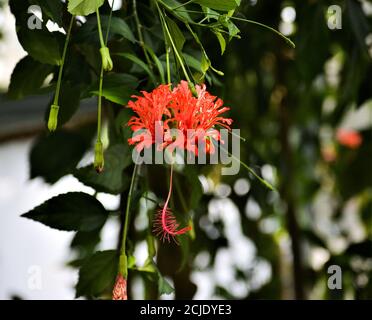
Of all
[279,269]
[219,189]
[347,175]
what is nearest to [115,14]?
[219,189]

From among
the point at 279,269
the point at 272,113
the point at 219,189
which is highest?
the point at 272,113

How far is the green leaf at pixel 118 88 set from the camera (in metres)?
0.38

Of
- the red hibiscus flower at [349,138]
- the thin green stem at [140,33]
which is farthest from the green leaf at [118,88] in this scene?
the red hibiscus flower at [349,138]

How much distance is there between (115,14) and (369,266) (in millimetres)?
570

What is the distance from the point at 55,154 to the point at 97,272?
0.25 metres

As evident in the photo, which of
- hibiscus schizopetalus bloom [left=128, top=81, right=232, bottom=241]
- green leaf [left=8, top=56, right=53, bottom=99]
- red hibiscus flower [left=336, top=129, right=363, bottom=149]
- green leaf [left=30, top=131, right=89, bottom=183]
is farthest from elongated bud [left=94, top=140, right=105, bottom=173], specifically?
red hibiscus flower [left=336, top=129, right=363, bottom=149]

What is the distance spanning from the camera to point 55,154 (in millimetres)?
661

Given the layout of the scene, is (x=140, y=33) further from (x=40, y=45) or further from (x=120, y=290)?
(x=120, y=290)

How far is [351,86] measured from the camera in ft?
2.36

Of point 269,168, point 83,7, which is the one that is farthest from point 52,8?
point 269,168

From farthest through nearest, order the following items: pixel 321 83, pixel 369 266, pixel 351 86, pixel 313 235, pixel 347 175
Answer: pixel 321 83, pixel 347 175, pixel 313 235, pixel 369 266, pixel 351 86

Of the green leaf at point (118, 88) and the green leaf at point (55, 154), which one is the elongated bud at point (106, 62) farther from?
the green leaf at point (55, 154)

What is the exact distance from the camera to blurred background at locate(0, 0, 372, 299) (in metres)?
0.65
